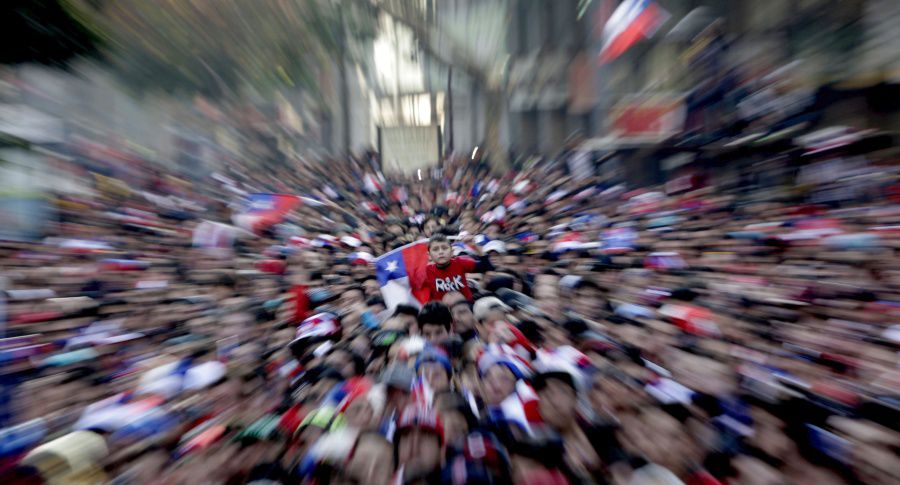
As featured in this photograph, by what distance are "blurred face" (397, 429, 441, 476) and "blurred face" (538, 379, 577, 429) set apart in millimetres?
667

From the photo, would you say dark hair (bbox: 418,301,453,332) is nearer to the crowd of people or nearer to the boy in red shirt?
the crowd of people

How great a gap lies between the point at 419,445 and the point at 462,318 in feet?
6.17

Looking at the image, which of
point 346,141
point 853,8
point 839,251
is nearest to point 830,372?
point 839,251

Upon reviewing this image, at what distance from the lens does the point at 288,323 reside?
18.4ft

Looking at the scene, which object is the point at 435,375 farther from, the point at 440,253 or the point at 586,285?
the point at 586,285

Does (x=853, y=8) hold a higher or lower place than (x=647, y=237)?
higher

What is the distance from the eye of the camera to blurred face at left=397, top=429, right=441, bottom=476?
2641 millimetres

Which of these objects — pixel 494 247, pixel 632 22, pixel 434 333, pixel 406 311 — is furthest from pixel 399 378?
pixel 632 22

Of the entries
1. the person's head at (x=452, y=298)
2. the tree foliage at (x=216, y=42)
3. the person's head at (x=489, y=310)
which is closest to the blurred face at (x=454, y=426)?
the person's head at (x=489, y=310)

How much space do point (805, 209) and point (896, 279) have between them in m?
3.57

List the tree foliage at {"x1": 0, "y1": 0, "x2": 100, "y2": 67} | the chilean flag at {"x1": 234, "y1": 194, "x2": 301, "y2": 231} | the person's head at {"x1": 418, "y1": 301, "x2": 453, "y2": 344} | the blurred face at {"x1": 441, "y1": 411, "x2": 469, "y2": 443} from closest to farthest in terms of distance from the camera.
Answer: the blurred face at {"x1": 441, "y1": 411, "x2": 469, "y2": 443}, the person's head at {"x1": 418, "y1": 301, "x2": 453, "y2": 344}, the tree foliage at {"x1": 0, "y1": 0, "x2": 100, "y2": 67}, the chilean flag at {"x1": 234, "y1": 194, "x2": 301, "y2": 231}

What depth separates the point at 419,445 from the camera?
2.77 metres

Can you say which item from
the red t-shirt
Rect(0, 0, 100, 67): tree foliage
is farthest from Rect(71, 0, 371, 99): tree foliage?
the red t-shirt

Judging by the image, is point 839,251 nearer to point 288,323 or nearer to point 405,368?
→ point 405,368
